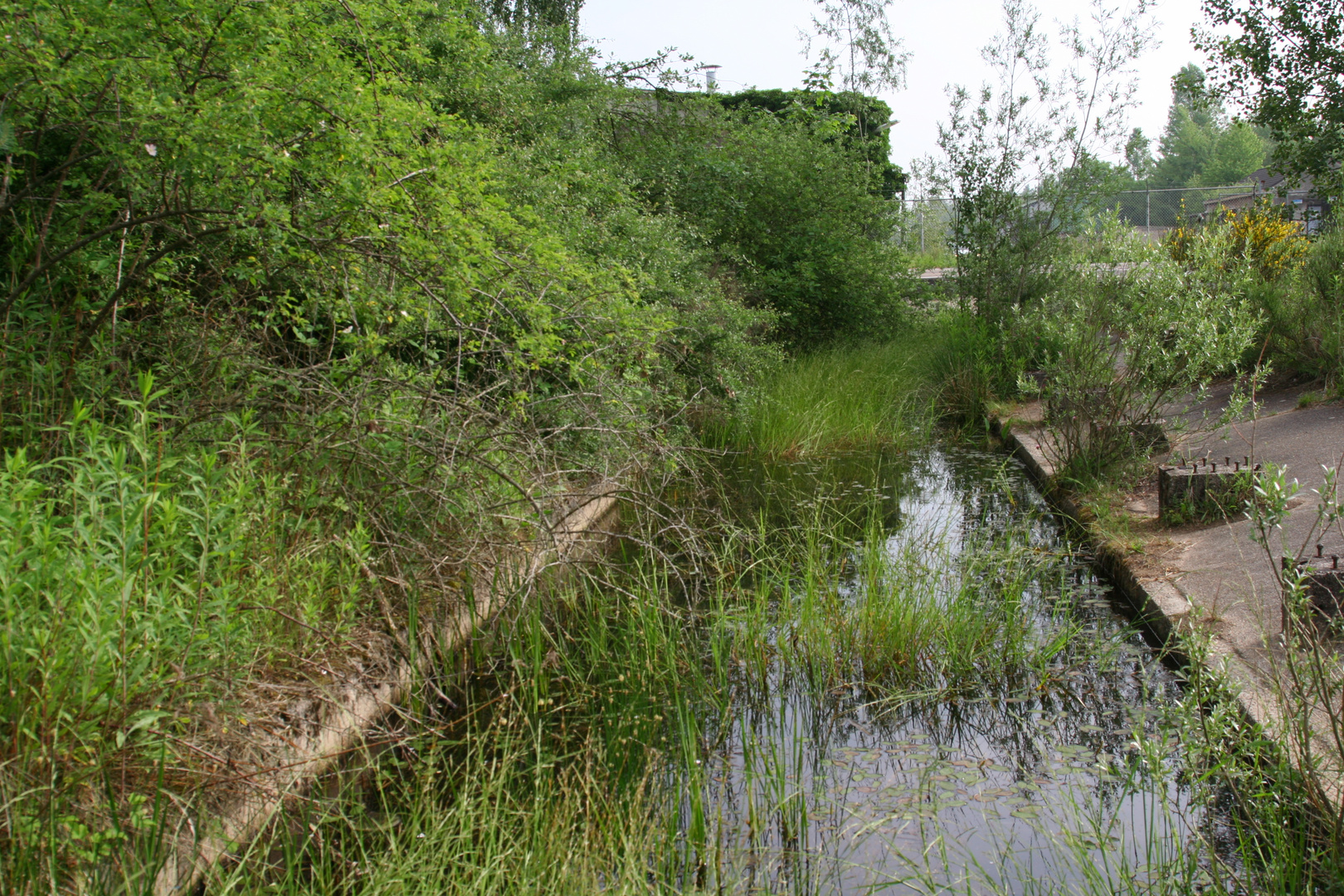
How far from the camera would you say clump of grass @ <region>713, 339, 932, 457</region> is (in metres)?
9.37

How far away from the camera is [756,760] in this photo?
357cm

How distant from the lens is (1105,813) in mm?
3229

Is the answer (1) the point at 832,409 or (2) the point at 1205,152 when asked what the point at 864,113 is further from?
(2) the point at 1205,152

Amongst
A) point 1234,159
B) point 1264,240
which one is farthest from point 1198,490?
point 1234,159

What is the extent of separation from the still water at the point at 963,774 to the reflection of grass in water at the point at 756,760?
0.05 ft

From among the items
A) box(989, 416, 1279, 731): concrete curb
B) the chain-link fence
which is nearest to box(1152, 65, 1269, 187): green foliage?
the chain-link fence

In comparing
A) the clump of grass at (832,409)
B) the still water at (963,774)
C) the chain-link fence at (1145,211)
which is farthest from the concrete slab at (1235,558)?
the chain-link fence at (1145,211)

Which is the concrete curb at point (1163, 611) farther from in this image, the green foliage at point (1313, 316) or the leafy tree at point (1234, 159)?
the leafy tree at point (1234, 159)

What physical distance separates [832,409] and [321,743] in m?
7.47

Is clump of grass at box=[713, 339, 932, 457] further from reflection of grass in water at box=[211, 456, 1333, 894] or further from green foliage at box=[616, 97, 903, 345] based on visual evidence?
reflection of grass in water at box=[211, 456, 1333, 894]

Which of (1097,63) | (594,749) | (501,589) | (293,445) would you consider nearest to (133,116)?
(293,445)

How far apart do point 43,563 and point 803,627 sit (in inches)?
119

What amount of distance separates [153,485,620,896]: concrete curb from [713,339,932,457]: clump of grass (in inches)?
182

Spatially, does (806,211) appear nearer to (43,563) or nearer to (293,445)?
(293,445)
